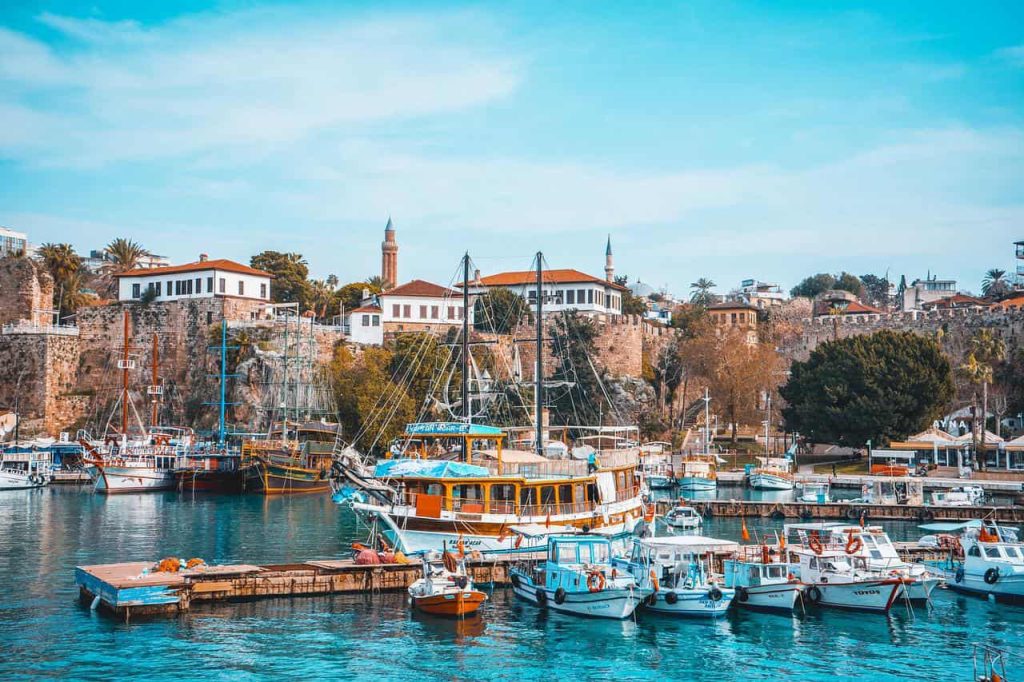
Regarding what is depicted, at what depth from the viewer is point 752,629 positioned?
92.7 ft

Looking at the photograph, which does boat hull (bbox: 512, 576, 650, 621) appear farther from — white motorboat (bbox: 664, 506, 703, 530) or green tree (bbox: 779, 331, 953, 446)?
green tree (bbox: 779, 331, 953, 446)

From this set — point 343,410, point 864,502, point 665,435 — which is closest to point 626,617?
point 864,502

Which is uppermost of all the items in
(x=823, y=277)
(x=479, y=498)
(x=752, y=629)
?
(x=823, y=277)

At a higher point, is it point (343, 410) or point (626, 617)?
point (343, 410)

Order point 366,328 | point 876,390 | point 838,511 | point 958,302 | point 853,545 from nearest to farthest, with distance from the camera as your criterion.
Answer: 1. point 853,545
2. point 838,511
3. point 876,390
4. point 366,328
5. point 958,302

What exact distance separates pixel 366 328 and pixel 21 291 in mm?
28975

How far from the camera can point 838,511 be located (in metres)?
51.6

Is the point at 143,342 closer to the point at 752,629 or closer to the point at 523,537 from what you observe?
the point at 523,537

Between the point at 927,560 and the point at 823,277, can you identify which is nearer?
the point at 927,560

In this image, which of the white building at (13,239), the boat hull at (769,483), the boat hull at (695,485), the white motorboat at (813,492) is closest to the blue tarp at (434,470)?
the white motorboat at (813,492)

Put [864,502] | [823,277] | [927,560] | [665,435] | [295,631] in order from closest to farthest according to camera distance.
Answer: [295,631]
[927,560]
[864,502]
[665,435]
[823,277]

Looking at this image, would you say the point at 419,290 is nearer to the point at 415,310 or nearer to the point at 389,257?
the point at 415,310

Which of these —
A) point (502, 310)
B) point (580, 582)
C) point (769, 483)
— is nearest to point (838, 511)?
point (769, 483)

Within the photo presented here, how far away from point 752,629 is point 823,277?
13799 cm
